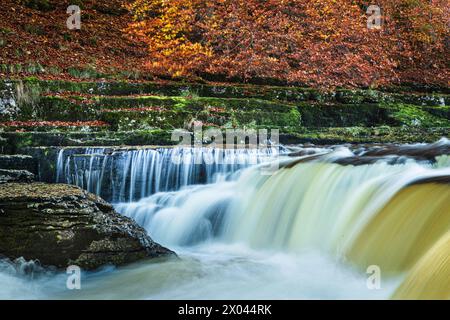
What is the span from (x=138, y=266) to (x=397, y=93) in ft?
35.1

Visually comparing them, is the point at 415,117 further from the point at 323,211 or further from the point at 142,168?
the point at 142,168

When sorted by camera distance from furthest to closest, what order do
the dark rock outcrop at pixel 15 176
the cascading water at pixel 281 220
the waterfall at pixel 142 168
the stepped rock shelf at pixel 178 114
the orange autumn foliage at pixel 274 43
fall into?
the orange autumn foliage at pixel 274 43, the stepped rock shelf at pixel 178 114, the waterfall at pixel 142 168, the dark rock outcrop at pixel 15 176, the cascading water at pixel 281 220

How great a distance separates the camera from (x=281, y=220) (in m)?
7.80

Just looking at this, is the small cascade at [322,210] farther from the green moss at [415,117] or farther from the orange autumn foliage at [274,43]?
the orange autumn foliage at [274,43]

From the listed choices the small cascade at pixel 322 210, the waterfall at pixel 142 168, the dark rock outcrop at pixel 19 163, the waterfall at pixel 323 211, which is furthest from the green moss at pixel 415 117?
the dark rock outcrop at pixel 19 163

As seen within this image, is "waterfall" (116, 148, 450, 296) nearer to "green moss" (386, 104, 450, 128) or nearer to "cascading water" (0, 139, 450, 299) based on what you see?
"cascading water" (0, 139, 450, 299)

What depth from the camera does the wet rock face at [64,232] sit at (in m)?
6.44

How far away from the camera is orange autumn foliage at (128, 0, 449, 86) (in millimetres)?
14320

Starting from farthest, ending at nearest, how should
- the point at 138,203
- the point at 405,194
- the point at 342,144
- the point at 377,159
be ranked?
1. the point at 342,144
2. the point at 138,203
3. the point at 377,159
4. the point at 405,194

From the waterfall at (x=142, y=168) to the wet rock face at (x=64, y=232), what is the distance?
172cm

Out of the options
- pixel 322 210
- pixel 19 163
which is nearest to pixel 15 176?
pixel 19 163

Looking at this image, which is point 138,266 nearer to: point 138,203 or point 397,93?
point 138,203
